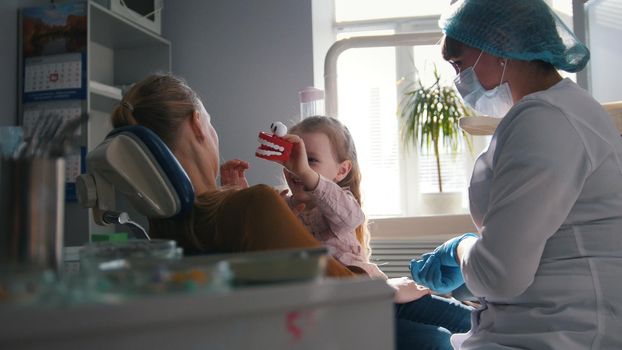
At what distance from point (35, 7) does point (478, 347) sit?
2594mm

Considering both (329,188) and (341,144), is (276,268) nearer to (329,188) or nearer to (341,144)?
(329,188)

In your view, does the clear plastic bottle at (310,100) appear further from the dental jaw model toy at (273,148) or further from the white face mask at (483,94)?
the white face mask at (483,94)

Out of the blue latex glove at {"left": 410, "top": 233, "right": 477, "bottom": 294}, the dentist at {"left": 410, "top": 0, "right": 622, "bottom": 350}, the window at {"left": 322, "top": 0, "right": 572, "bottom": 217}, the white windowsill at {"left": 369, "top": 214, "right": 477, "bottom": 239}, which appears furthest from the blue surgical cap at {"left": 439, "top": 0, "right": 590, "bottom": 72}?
the window at {"left": 322, "top": 0, "right": 572, "bottom": 217}

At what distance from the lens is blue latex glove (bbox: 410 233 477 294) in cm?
136

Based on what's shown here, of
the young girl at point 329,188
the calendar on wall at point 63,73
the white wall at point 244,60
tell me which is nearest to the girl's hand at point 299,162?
the young girl at point 329,188

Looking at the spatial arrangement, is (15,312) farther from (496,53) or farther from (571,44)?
(571,44)

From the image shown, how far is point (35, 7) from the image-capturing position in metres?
2.79

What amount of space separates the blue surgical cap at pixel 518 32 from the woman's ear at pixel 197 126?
0.59 meters

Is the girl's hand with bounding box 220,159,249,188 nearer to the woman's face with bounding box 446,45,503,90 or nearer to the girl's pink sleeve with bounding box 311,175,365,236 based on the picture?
the girl's pink sleeve with bounding box 311,175,365,236

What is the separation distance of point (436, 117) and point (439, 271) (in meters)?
1.94

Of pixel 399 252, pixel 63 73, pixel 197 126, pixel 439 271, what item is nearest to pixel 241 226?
pixel 197 126

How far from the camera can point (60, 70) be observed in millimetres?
2764

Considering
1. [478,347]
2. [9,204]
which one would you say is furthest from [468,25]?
[9,204]

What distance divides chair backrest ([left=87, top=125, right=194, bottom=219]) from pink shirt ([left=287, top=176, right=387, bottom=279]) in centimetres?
72
